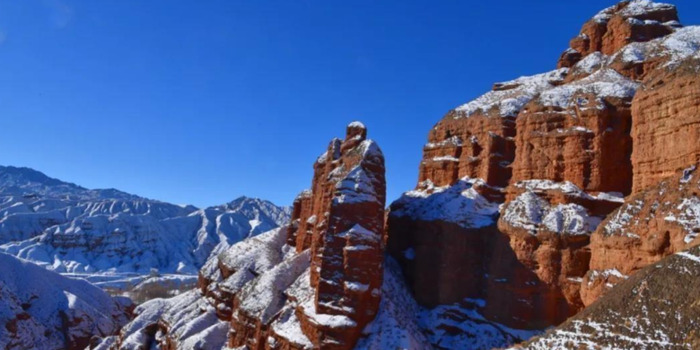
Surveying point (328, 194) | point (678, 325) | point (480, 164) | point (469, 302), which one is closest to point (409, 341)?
point (469, 302)

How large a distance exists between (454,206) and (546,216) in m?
9.56

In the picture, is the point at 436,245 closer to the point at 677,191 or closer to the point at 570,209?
the point at 570,209

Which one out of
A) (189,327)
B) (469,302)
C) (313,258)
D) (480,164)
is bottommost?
(189,327)

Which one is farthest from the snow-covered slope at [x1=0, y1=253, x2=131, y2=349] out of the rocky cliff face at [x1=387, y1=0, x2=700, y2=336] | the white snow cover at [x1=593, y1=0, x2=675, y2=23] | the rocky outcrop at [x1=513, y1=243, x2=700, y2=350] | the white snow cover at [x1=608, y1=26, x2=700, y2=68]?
the white snow cover at [x1=593, y1=0, x2=675, y2=23]

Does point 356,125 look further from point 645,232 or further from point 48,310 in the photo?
point 48,310

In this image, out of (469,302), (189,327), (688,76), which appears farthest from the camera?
(189,327)

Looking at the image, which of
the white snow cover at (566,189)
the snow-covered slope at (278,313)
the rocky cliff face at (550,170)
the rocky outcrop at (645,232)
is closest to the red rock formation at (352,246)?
the snow-covered slope at (278,313)

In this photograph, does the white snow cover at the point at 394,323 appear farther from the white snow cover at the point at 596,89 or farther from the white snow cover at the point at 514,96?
the white snow cover at the point at 596,89

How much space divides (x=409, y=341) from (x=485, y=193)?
18.0m

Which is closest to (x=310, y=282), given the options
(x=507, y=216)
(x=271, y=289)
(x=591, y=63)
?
(x=271, y=289)

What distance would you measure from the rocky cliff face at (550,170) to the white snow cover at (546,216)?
4.2 inches

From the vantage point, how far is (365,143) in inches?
1842

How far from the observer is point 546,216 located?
1645 inches

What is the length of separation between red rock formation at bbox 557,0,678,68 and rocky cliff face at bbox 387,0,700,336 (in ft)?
0.51
